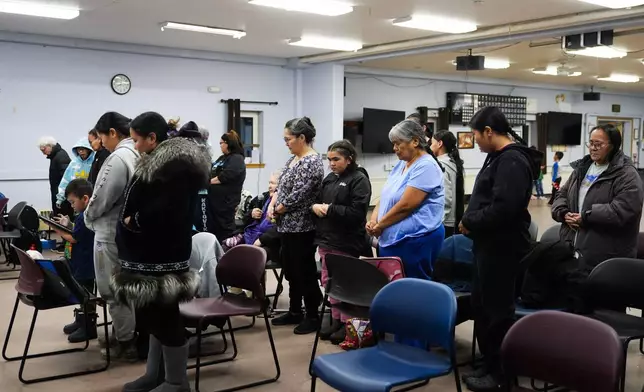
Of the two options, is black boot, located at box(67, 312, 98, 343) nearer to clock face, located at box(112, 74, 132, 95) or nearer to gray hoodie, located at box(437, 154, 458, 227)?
gray hoodie, located at box(437, 154, 458, 227)

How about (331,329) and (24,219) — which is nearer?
(331,329)

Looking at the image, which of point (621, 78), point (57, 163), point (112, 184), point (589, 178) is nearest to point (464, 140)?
point (621, 78)

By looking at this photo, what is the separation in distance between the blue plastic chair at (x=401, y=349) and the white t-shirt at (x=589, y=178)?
1758mm

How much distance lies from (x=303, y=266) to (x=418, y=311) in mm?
1878

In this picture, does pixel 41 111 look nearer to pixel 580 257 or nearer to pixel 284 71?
pixel 284 71

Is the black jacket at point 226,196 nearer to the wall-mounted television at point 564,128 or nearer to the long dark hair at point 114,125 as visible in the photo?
the long dark hair at point 114,125

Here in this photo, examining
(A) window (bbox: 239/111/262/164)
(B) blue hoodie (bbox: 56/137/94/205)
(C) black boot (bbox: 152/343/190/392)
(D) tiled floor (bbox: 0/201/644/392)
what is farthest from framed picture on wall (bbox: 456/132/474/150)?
(C) black boot (bbox: 152/343/190/392)

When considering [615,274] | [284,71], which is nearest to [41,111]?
[284,71]

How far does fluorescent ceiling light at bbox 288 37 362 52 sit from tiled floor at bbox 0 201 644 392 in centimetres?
518

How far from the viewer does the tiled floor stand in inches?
138

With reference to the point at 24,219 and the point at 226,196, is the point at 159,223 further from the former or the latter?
the point at 24,219

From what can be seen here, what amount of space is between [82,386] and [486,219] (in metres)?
2.37

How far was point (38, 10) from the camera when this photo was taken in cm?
689

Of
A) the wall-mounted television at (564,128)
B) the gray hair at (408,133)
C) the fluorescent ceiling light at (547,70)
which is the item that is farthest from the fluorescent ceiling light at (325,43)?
the wall-mounted television at (564,128)
